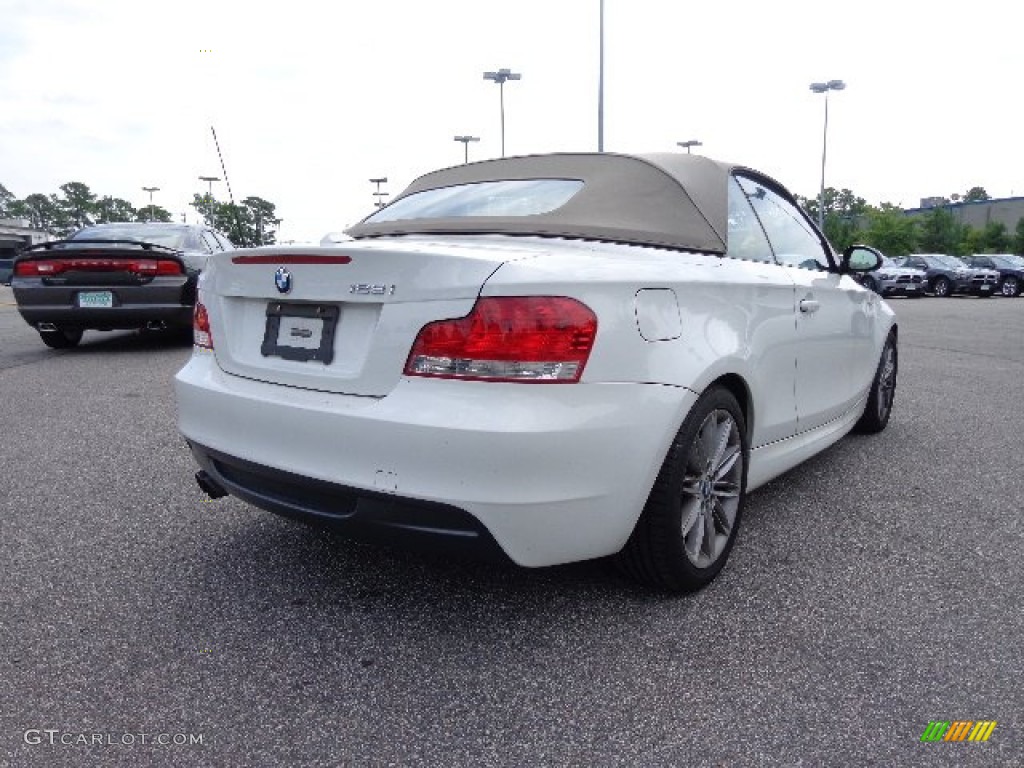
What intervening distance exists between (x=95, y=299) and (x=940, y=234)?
7107 centimetres

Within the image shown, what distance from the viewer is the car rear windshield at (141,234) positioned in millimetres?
8312

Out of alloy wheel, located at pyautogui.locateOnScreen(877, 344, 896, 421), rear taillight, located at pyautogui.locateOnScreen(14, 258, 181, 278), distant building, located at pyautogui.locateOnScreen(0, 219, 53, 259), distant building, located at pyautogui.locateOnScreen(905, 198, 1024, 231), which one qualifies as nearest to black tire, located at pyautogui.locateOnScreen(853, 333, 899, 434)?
alloy wheel, located at pyautogui.locateOnScreen(877, 344, 896, 421)

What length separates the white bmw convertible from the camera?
208cm

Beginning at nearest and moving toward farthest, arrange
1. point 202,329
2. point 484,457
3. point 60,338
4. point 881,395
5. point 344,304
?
point 484,457, point 344,304, point 202,329, point 881,395, point 60,338

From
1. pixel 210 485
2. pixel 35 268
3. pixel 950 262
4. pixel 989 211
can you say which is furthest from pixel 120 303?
pixel 989 211

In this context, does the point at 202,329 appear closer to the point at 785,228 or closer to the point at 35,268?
the point at 785,228

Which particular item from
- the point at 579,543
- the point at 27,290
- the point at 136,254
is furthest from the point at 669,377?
the point at 27,290

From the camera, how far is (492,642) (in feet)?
7.69

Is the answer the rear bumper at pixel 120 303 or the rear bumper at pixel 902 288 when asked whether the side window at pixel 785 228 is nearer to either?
the rear bumper at pixel 120 303

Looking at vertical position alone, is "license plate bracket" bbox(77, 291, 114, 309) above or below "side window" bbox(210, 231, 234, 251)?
below

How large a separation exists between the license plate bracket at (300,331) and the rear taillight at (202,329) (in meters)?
0.39

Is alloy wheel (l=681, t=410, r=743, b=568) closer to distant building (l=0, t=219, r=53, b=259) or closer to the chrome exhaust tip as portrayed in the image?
the chrome exhaust tip

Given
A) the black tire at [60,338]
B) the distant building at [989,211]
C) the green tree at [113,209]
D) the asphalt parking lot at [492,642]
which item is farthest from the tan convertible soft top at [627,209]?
the green tree at [113,209]

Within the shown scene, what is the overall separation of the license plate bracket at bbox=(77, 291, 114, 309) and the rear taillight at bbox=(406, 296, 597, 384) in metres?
6.89
